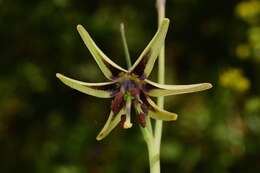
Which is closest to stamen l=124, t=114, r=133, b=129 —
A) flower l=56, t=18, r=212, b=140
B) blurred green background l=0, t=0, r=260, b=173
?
flower l=56, t=18, r=212, b=140

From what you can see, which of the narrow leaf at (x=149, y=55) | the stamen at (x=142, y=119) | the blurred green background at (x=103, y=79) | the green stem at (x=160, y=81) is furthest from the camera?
the blurred green background at (x=103, y=79)

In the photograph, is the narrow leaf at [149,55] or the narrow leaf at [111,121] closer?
the narrow leaf at [149,55]

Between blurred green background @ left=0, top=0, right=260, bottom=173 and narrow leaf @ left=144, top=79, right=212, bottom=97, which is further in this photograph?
blurred green background @ left=0, top=0, right=260, bottom=173

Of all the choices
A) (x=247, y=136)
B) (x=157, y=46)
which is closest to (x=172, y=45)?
(x=247, y=136)

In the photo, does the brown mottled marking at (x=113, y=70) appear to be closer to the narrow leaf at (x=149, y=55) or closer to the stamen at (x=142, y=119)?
the narrow leaf at (x=149, y=55)

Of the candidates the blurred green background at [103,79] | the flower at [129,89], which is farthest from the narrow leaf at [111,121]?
the blurred green background at [103,79]

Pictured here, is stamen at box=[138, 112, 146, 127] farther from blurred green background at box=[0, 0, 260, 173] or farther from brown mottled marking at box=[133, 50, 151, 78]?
blurred green background at box=[0, 0, 260, 173]

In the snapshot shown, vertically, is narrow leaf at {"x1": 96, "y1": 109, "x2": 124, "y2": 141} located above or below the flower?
below
